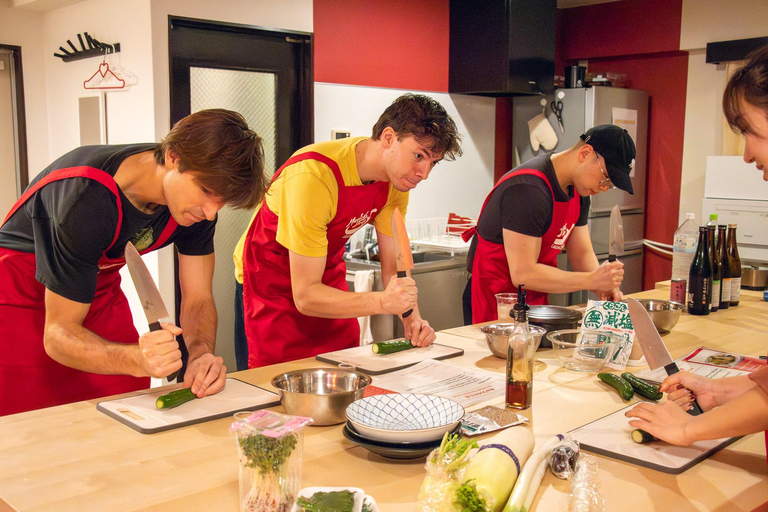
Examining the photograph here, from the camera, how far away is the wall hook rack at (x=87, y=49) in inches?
144

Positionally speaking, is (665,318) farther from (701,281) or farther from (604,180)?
(604,180)

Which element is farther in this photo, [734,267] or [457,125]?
A: [457,125]

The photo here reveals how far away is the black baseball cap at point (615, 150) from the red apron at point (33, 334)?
5.05ft

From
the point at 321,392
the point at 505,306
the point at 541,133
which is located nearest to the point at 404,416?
the point at 321,392

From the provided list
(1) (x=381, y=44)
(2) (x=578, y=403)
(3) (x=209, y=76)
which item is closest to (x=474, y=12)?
(1) (x=381, y=44)

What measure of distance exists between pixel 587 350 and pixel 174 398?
1097mm

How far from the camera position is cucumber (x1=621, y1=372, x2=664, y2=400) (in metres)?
1.68

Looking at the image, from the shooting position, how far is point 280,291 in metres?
2.31

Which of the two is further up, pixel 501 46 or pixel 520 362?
pixel 501 46

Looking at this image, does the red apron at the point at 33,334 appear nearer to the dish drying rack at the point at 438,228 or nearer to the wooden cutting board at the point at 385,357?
the wooden cutting board at the point at 385,357

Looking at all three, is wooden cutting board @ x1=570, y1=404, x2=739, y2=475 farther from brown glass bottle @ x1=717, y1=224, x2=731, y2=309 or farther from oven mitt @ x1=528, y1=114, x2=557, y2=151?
oven mitt @ x1=528, y1=114, x2=557, y2=151

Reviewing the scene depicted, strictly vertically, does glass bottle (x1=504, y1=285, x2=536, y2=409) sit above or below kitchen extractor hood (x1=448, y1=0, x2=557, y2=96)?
below

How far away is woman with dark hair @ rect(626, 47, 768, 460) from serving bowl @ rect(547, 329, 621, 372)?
43cm

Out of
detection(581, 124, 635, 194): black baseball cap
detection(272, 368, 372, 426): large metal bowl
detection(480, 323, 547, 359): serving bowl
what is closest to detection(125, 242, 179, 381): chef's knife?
detection(272, 368, 372, 426): large metal bowl
